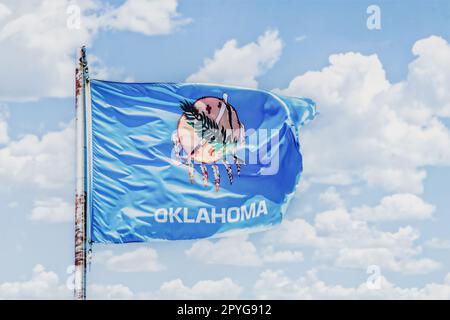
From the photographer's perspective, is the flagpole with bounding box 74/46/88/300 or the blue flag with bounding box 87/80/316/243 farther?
the blue flag with bounding box 87/80/316/243

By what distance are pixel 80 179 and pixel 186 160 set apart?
3.88 meters

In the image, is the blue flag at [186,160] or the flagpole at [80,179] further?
the blue flag at [186,160]

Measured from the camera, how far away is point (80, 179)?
1012 inches

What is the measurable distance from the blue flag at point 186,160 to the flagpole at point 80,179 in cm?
59

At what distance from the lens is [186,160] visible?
2808 centimetres

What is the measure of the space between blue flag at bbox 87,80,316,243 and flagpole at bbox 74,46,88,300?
0.59 meters

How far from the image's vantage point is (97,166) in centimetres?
2680

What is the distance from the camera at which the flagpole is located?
2529 centimetres

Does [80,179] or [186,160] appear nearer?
[80,179]

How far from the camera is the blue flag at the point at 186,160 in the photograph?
27.0m

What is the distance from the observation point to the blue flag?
2705 centimetres

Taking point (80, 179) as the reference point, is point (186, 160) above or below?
above
